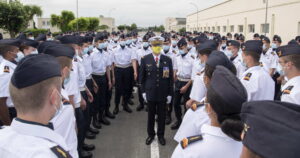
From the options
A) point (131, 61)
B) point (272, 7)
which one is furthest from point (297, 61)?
point (272, 7)

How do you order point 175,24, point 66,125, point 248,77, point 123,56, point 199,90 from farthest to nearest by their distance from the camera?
point 175,24, point 123,56, point 248,77, point 199,90, point 66,125

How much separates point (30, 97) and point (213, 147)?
124 cm

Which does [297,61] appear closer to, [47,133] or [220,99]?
[220,99]

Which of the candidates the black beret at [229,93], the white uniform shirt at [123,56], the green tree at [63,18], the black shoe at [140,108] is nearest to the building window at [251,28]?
the white uniform shirt at [123,56]

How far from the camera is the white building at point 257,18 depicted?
1894 cm

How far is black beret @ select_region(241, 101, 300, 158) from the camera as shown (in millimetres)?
874

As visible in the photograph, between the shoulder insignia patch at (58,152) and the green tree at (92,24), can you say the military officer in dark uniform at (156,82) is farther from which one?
the green tree at (92,24)

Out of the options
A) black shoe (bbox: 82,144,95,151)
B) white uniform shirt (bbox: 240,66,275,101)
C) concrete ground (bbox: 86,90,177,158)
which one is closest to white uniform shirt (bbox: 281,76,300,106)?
white uniform shirt (bbox: 240,66,275,101)

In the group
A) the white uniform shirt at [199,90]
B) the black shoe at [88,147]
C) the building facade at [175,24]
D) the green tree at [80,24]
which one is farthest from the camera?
the building facade at [175,24]

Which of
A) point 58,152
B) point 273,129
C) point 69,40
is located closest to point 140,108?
point 69,40

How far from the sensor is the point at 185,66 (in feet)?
20.2

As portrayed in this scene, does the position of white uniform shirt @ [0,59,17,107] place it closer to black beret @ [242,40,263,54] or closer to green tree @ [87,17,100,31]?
black beret @ [242,40,263,54]

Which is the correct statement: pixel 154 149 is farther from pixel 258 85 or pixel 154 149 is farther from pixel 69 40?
pixel 69 40

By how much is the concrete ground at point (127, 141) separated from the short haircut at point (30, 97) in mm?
3360
